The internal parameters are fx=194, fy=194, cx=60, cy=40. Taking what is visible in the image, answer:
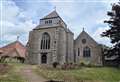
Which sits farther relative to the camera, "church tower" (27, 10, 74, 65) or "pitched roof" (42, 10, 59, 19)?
"pitched roof" (42, 10, 59, 19)

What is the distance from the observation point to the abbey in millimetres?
51406

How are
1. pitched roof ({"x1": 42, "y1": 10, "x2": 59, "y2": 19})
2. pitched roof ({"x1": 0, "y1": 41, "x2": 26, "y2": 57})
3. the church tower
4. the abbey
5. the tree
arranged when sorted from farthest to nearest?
pitched roof ({"x1": 42, "y1": 10, "x2": 59, "y2": 19}) < pitched roof ({"x1": 0, "y1": 41, "x2": 26, "y2": 57}) < the church tower < the abbey < the tree

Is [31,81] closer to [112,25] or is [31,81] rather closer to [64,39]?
[112,25]

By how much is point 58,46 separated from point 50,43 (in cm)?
250

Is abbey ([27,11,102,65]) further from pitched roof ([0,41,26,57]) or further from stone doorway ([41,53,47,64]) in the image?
pitched roof ([0,41,26,57])

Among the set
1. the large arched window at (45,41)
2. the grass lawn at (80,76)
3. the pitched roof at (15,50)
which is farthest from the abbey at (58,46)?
the grass lawn at (80,76)

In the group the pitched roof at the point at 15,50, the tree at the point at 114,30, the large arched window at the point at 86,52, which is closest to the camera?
the tree at the point at 114,30

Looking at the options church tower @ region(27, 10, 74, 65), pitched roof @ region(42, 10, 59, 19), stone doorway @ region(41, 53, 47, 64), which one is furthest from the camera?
pitched roof @ region(42, 10, 59, 19)

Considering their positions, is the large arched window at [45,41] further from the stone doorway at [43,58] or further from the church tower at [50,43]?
the stone doorway at [43,58]

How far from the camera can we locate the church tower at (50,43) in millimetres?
52031

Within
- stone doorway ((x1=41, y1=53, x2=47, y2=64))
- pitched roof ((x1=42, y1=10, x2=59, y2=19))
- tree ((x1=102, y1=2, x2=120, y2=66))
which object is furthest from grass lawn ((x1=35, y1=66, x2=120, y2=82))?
pitched roof ((x1=42, y1=10, x2=59, y2=19))

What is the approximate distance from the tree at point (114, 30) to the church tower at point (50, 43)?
537 inches

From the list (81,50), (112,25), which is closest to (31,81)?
(112,25)

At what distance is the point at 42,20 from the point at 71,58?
14.6 m
